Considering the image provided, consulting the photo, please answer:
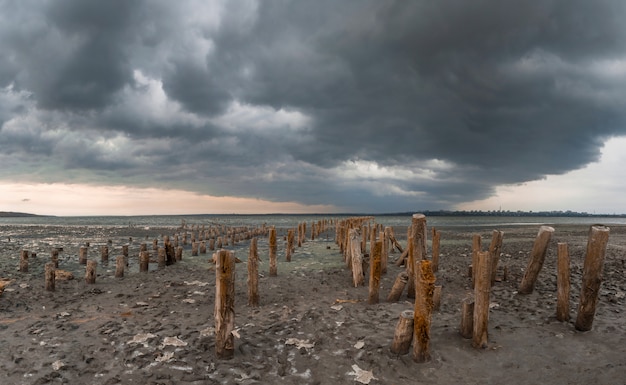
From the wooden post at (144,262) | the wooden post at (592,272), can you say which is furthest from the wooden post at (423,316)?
the wooden post at (144,262)

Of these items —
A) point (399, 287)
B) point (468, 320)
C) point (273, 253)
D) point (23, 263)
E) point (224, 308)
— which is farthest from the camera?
point (23, 263)

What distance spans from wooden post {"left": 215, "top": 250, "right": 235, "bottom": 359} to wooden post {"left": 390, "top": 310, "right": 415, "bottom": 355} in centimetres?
339

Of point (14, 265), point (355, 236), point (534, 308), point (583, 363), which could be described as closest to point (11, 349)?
point (355, 236)

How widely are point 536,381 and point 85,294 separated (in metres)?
14.5

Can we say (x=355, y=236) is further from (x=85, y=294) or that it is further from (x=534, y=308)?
(x=85, y=294)

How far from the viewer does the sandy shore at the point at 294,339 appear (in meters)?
7.07

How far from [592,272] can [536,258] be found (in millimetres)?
3518

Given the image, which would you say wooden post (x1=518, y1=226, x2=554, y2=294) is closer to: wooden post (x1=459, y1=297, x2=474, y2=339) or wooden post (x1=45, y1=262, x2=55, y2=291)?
wooden post (x1=459, y1=297, x2=474, y2=339)

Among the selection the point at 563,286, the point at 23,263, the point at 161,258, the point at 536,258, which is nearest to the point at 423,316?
the point at 563,286

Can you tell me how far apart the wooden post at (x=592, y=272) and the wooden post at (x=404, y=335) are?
428cm

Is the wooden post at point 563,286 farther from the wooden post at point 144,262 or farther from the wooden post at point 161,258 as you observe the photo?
the wooden post at point 161,258

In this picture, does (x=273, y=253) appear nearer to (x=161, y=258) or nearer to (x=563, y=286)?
(x=161, y=258)

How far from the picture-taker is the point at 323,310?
10.7 metres

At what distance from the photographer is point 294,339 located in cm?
857
